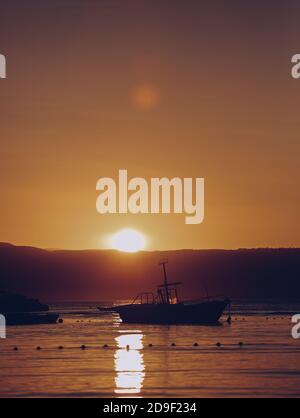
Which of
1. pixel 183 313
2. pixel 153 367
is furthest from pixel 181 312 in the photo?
pixel 153 367

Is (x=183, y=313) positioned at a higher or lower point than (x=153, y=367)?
higher

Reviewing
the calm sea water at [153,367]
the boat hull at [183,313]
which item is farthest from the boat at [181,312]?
the calm sea water at [153,367]

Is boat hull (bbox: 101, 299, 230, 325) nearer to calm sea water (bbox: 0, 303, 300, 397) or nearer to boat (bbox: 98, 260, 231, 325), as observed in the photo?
boat (bbox: 98, 260, 231, 325)

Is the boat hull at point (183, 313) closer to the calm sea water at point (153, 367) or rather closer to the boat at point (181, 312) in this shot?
the boat at point (181, 312)

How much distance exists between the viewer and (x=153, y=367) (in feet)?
307

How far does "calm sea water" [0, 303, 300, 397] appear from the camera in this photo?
7300cm

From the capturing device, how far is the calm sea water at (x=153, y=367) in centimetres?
7300

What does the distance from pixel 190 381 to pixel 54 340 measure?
69.3 m

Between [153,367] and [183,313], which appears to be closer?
[153,367]

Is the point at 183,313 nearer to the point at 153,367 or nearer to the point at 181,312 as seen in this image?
the point at 181,312

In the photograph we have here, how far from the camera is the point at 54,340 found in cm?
14575

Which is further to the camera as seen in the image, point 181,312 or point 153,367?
point 181,312
